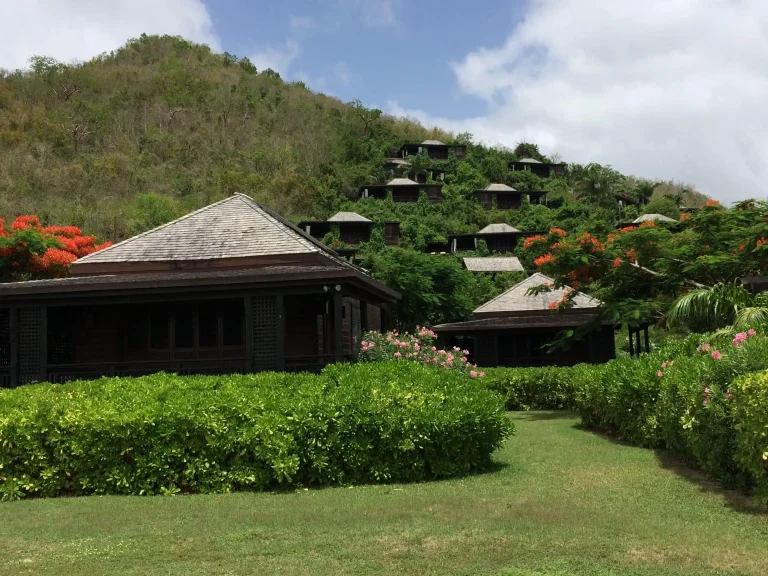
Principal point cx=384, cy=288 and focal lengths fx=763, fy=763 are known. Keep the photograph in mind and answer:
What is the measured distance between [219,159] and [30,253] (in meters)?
64.3

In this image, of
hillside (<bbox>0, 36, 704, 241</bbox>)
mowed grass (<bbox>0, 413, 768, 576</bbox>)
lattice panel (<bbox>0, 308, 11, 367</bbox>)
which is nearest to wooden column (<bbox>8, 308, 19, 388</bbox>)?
lattice panel (<bbox>0, 308, 11, 367</bbox>)

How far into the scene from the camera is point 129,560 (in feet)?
20.1

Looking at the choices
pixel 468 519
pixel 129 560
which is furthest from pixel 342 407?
pixel 129 560

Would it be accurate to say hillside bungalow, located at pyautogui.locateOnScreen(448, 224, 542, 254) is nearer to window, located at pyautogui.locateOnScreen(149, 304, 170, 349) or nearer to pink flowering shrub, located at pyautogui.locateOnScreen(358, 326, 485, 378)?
pink flowering shrub, located at pyautogui.locateOnScreen(358, 326, 485, 378)

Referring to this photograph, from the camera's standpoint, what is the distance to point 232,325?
19.1m

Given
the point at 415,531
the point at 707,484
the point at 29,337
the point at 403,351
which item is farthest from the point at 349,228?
the point at 415,531

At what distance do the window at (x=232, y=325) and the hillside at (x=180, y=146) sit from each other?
44577 mm

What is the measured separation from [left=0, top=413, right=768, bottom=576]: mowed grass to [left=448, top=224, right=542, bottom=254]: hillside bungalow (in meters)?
60.4

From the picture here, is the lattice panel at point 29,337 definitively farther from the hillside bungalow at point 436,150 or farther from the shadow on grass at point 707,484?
the hillside bungalow at point 436,150

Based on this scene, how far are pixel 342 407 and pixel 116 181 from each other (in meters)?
75.6

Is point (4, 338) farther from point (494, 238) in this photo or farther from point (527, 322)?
point (494, 238)

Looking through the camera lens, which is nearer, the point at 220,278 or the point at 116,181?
the point at 220,278

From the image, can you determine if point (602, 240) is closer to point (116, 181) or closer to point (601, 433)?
point (601, 433)

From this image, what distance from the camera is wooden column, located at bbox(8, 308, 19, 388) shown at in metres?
16.7
